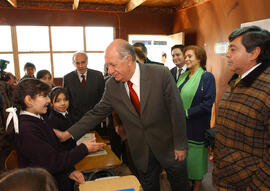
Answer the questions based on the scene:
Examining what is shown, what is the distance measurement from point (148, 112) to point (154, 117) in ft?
0.22

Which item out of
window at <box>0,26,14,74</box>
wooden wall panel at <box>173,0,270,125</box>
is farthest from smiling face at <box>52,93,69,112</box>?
window at <box>0,26,14,74</box>

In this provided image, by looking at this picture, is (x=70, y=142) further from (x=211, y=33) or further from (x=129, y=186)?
(x=211, y=33)

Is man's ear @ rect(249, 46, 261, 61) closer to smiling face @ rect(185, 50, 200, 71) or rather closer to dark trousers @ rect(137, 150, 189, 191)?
dark trousers @ rect(137, 150, 189, 191)

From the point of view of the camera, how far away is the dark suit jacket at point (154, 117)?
170 centimetres

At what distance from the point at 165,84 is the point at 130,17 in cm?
459

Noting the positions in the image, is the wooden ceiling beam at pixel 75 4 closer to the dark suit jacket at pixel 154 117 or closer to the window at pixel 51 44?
the window at pixel 51 44

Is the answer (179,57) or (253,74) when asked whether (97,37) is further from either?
(253,74)

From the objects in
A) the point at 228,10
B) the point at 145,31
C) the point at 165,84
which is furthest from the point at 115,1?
the point at 165,84

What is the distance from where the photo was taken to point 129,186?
48.8 inches

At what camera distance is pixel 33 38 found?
5375 millimetres

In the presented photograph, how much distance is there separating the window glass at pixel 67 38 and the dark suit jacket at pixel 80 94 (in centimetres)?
277

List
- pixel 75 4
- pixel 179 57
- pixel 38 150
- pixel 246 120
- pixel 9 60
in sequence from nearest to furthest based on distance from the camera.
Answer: pixel 246 120 < pixel 38 150 < pixel 179 57 < pixel 75 4 < pixel 9 60

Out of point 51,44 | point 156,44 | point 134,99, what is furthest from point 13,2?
point 134,99

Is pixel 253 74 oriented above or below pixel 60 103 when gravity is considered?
above
